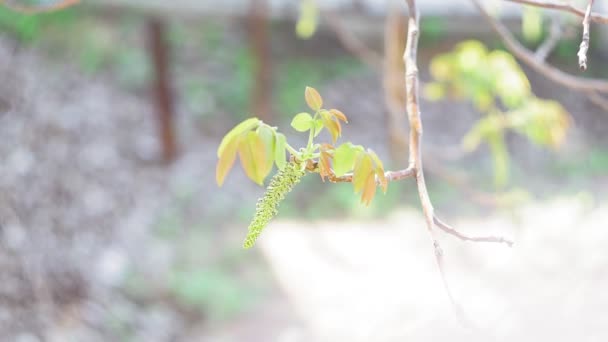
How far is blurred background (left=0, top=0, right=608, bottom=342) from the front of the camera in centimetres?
239

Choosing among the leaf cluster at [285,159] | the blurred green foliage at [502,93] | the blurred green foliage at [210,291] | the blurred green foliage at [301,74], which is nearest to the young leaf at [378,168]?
the leaf cluster at [285,159]

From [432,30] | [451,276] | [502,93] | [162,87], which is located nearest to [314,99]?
[502,93]

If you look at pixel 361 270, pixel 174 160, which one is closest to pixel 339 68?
pixel 174 160

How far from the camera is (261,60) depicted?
170 inches

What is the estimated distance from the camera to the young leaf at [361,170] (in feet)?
1.93

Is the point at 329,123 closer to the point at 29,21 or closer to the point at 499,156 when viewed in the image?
the point at 499,156

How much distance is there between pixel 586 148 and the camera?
487 cm

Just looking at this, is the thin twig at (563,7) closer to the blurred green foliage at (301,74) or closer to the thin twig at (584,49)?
the thin twig at (584,49)

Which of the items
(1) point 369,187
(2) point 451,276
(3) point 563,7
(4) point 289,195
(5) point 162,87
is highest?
(5) point 162,87

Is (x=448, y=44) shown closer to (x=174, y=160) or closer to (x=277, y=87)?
(x=277, y=87)

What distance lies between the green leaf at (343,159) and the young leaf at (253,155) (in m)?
0.08

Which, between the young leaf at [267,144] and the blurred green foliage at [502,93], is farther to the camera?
the blurred green foliage at [502,93]

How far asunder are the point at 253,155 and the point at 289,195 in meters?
3.41

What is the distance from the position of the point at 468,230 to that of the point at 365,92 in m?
2.05
